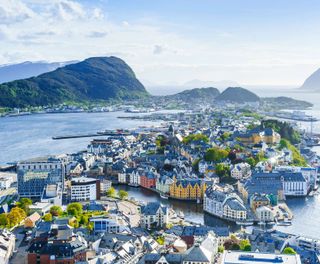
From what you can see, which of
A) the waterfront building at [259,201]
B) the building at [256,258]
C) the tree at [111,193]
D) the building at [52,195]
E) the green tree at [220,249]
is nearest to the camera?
the building at [256,258]

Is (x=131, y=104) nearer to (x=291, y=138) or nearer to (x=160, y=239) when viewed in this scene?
(x=291, y=138)

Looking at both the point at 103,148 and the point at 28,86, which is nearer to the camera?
the point at 103,148

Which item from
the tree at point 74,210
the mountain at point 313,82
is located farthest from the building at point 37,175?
the mountain at point 313,82

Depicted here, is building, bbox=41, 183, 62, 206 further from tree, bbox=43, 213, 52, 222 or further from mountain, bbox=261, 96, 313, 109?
mountain, bbox=261, 96, 313, 109

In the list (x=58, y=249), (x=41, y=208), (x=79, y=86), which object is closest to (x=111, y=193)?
(x=41, y=208)

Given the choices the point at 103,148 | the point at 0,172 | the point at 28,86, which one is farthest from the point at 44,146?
the point at 28,86

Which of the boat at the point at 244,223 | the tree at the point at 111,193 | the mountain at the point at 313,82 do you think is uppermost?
the mountain at the point at 313,82

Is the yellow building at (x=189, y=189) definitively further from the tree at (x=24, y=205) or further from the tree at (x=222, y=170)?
the tree at (x=24, y=205)
